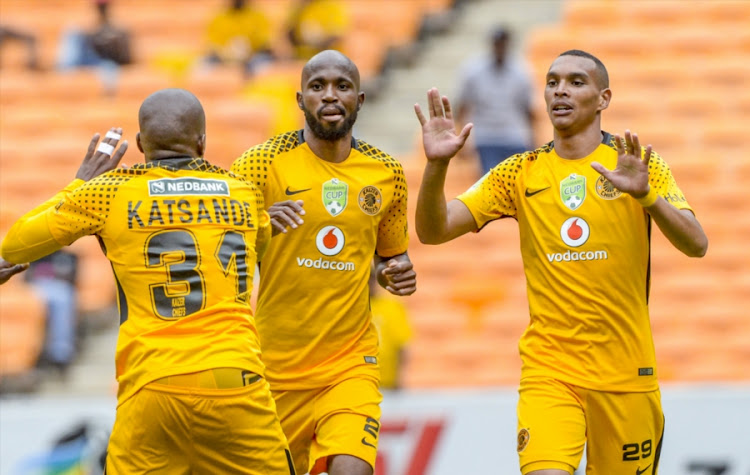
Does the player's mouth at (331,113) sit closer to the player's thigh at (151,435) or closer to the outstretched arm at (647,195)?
the outstretched arm at (647,195)

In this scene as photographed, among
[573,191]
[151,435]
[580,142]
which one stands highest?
[580,142]

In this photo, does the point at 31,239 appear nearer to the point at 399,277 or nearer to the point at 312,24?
the point at 399,277

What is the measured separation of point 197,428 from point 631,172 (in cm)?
224

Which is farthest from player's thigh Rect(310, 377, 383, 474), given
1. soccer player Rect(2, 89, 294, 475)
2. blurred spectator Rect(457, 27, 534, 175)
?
blurred spectator Rect(457, 27, 534, 175)

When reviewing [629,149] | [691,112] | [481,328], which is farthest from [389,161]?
[691,112]

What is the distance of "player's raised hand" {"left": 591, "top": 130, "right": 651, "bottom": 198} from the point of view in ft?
20.7

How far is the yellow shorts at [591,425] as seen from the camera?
259 inches

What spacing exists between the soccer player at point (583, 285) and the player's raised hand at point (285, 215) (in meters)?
0.59

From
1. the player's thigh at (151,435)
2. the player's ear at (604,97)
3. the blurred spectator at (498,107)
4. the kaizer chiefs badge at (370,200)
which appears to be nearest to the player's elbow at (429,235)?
the kaizer chiefs badge at (370,200)

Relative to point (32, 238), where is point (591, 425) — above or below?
below

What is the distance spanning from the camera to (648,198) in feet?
20.9

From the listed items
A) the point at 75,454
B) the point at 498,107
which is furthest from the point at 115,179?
the point at 498,107

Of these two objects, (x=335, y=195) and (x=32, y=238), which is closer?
(x=32, y=238)

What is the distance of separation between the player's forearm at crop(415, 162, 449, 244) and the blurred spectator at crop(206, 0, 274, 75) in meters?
7.88
